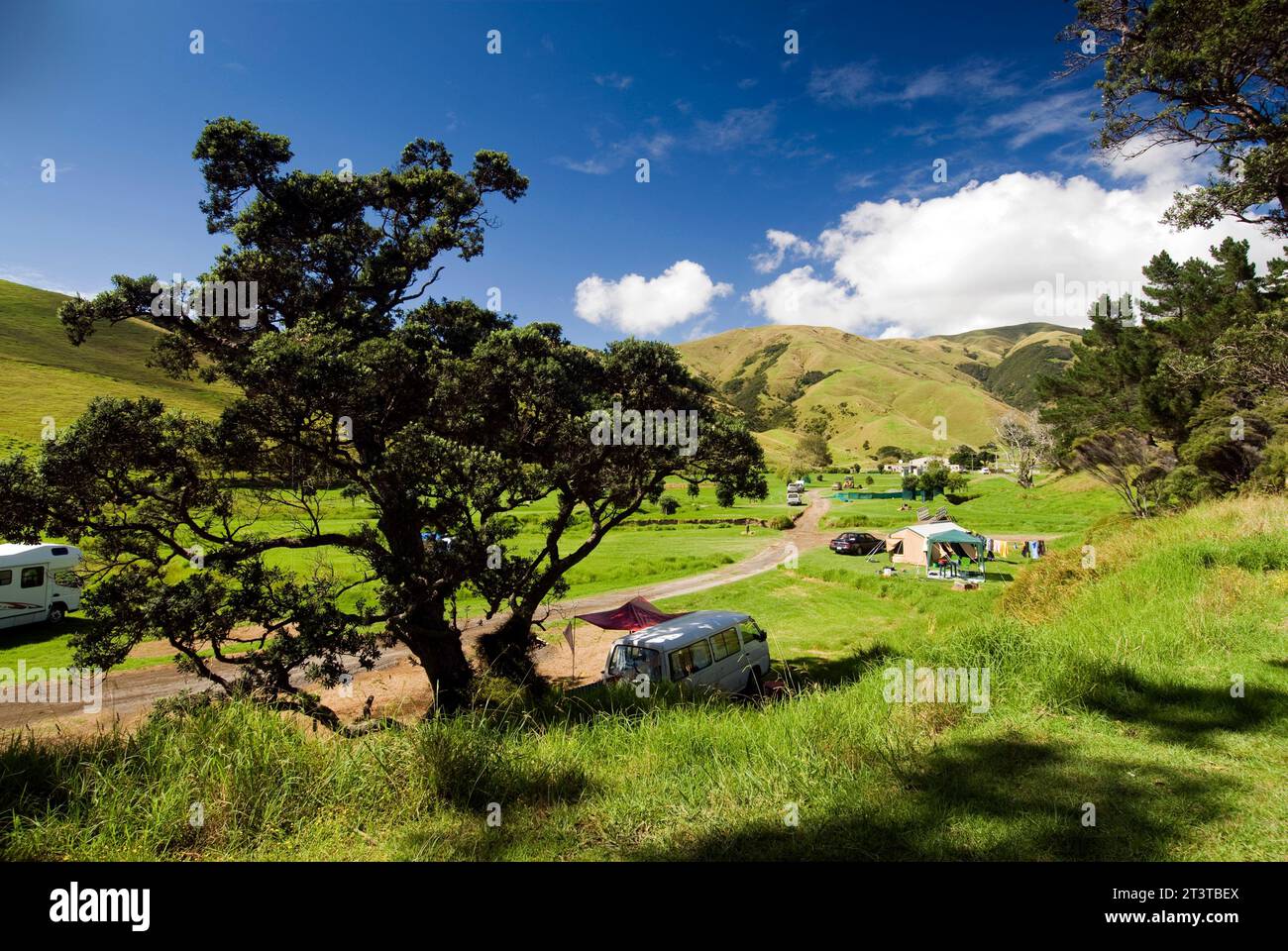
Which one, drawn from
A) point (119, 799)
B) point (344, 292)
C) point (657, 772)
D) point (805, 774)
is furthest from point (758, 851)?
point (344, 292)

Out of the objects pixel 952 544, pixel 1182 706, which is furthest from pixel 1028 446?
pixel 1182 706

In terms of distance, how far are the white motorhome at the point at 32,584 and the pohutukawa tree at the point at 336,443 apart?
15572 mm

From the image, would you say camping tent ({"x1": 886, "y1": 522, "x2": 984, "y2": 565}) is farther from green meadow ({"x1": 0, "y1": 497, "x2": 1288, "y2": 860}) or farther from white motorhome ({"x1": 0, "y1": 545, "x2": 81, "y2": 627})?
white motorhome ({"x1": 0, "y1": 545, "x2": 81, "y2": 627})

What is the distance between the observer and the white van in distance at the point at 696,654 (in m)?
11.8

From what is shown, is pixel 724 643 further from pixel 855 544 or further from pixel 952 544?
pixel 855 544

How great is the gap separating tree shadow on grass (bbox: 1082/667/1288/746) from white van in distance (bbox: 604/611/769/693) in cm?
609

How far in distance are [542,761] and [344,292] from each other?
40.3 feet

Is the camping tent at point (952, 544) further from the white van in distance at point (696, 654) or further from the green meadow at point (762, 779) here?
the green meadow at point (762, 779)

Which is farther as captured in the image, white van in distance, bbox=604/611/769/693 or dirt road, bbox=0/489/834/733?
A: dirt road, bbox=0/489/834/733

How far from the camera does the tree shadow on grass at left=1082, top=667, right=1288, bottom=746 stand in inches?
195

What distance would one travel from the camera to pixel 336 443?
35.2 feet

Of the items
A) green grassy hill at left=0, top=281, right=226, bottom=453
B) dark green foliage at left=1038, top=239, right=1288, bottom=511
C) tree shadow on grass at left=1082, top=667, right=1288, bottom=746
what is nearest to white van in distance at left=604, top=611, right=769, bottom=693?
tree shadow on grass at left=1082, top=667, right=1288, bottom=746

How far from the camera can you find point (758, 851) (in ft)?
11.2

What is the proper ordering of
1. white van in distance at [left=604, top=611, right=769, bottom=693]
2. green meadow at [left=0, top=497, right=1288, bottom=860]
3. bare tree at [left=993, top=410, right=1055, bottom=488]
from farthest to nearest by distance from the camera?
1. bare tree at [left=993, top=410, right=1055, bottom=488]
2. white van in distance at [left=604, top=611, right=769, bottom=693]
3. green meadow at [left=0, top=497, right=1288, bottom=860]
